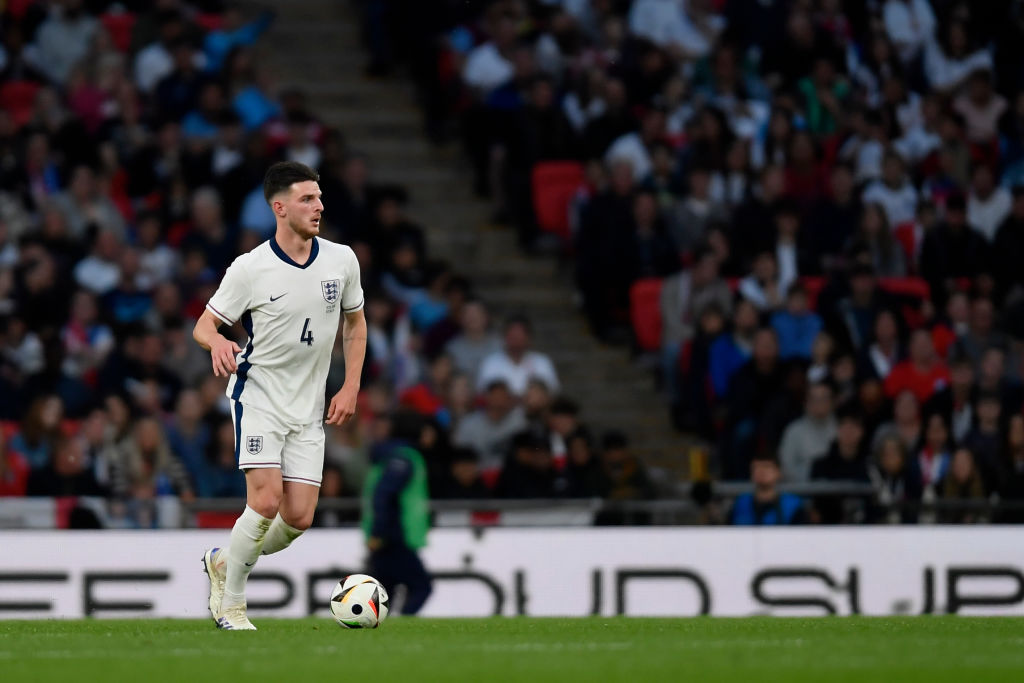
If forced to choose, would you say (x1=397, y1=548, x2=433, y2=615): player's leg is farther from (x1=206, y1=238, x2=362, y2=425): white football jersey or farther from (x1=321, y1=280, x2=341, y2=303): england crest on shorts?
(x1=321, y1=280, x2=341, y2=303): england crest on shorts

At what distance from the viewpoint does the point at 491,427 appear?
51.4 ft

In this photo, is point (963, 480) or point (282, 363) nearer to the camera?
point (282, 363)

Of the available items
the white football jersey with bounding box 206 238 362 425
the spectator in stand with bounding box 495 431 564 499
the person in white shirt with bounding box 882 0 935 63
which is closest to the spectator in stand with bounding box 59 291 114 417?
the spectator in stand with bounding box 495 431 564 499

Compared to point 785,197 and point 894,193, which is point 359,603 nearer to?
point 785,197

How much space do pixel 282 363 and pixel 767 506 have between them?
20.4 ft

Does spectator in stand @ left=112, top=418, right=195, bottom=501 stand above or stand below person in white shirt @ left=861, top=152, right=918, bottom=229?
below

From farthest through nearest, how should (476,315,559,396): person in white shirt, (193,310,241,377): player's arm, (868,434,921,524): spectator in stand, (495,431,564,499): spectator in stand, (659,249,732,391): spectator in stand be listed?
(659,249,732,391): spectator in stand, (476,315,559,396): person in white shirt, (868,434,921,524): spectator in stand, (495,431,564,499): spectator in stand, (193,310,241,377): player's arm

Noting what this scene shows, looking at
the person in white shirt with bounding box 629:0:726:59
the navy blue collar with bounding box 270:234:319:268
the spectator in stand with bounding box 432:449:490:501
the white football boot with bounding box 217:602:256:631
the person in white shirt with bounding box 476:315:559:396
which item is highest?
the person in white shirt with bounding box 629:0:726:59

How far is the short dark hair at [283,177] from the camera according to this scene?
29.7ft

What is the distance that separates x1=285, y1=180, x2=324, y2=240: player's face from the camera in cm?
907

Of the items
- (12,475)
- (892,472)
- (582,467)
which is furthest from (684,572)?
(12,475)

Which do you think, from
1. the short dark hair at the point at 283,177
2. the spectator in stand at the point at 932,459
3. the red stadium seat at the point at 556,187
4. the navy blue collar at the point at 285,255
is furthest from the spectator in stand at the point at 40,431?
the spectator in stand at the point at 932,459

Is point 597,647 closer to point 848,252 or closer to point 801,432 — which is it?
point 801,432

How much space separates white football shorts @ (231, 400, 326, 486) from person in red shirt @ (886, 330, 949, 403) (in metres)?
8.35
